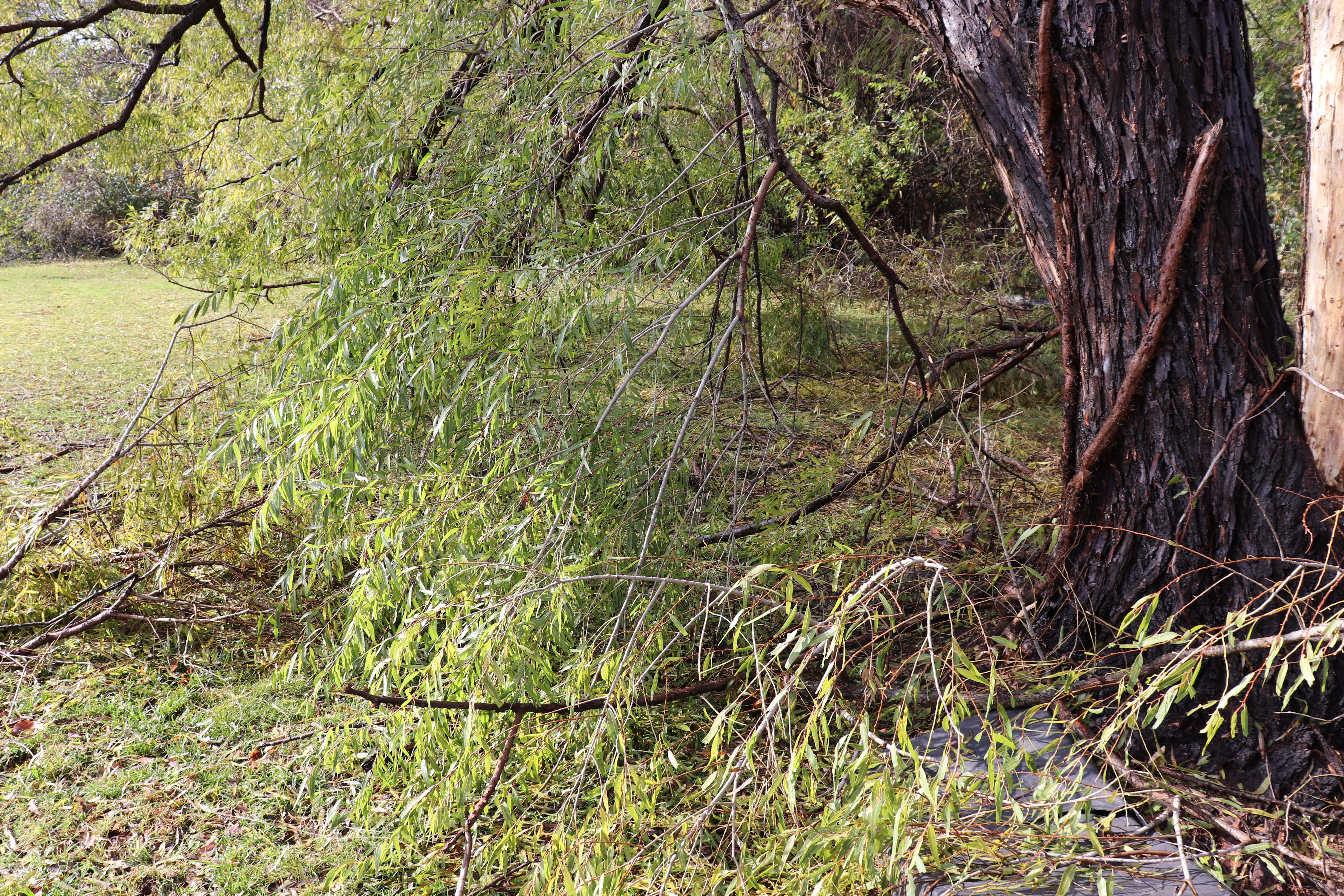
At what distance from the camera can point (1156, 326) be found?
5.95 ft

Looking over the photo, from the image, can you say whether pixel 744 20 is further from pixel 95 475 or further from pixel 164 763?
pixel 164 763

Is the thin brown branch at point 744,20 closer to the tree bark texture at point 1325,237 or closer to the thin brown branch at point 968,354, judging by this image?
the thin brown branch at point 968,354

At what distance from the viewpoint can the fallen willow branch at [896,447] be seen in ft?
7.54

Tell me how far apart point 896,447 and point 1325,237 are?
105 cm

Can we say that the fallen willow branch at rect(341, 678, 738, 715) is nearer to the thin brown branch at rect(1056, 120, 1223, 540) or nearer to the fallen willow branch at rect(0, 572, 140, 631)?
the thin brown branch at rect(1056, 120, 1223, 540)

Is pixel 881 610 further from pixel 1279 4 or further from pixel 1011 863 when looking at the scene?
pixel 1279 4

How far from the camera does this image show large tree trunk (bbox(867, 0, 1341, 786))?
5.74ft

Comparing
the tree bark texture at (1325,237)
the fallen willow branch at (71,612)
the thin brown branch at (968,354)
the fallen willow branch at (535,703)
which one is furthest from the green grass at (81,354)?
the tree bark texture at (1325,237)

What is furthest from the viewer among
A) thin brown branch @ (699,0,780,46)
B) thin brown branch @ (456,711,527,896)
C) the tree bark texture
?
thin brown branch @ (699,0,780,46)

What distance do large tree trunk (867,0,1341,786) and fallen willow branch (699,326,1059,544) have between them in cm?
36

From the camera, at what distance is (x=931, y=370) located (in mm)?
2438

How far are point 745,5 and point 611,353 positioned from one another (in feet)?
12.4

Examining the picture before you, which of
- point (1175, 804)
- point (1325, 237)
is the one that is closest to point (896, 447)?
point (1325, 237)

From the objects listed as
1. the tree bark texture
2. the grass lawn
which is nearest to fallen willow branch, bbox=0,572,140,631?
the grass lawn
